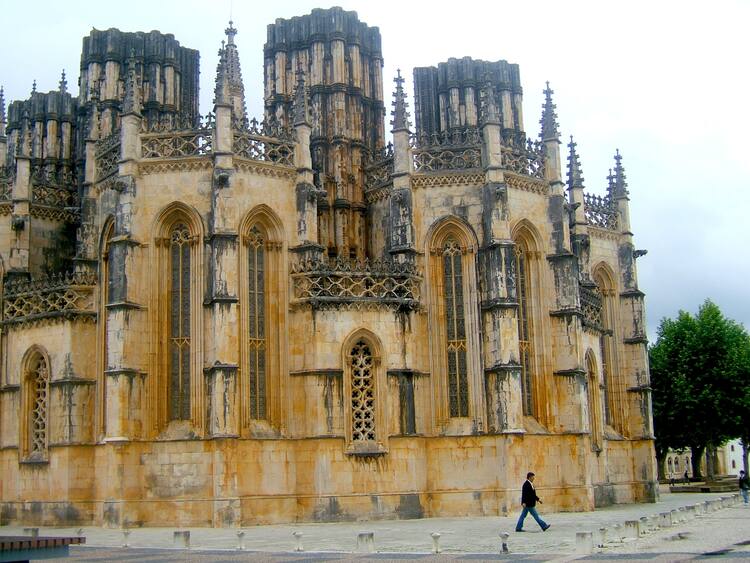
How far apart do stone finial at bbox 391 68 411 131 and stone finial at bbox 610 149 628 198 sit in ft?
48.7

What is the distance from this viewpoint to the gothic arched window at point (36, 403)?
37.1 metres

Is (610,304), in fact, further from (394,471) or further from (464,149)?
(394,471)

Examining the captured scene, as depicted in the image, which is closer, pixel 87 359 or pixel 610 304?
pixel 87 359

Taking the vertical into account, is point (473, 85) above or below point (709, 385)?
above

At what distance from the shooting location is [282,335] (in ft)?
118

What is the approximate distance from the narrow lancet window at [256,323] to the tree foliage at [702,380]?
30.2m

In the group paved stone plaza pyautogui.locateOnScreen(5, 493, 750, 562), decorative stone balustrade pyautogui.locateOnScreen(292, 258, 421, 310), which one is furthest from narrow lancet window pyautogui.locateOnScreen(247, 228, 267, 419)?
paved stone plaza pyautogui.locateOnScreen(5, 493, 750, 562)

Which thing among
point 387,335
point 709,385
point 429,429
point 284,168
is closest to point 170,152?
point 284,168

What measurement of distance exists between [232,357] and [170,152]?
7.71 m

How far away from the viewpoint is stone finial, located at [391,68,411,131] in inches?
1524

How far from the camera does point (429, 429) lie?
121ft

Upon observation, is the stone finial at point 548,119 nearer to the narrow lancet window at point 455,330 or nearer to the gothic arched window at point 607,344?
the narrow lancet window at point 455,330

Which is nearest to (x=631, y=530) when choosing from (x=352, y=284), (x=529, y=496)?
(x=529, y=496)

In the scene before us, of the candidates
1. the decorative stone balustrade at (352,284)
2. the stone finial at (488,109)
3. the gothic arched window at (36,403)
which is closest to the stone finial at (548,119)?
the stone finial at (488,109)
